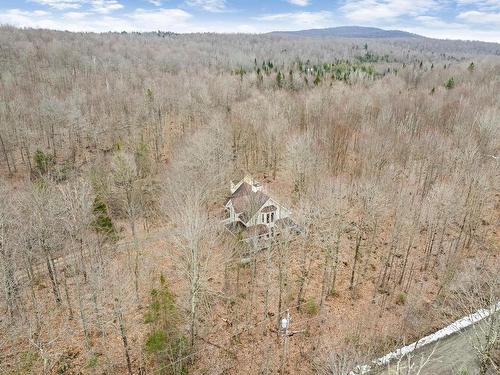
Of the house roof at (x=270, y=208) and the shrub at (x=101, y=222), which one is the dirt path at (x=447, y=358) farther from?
the shrub at (x=101, y=222)

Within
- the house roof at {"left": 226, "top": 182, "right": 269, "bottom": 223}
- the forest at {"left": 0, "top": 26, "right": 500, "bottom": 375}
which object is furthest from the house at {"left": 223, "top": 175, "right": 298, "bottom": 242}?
the forest at {"left": 0, "top": 26, "right": 500, "bottom": 375}

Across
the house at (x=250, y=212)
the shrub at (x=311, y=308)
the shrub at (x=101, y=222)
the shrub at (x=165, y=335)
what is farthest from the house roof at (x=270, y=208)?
the shrub at (x=101, y=222)

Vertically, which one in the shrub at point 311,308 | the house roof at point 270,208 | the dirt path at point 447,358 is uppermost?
the house roof at point 270,208

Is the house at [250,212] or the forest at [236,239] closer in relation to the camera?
the forest at [236,239]

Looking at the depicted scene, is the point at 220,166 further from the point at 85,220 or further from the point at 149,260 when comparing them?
the point at 85,220

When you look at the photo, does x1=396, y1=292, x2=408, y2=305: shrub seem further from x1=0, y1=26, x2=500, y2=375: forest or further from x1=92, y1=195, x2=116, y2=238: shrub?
x1=92, y1=195, x2=116, y2=238: shrub

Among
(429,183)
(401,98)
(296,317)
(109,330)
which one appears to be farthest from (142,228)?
(401,98)
